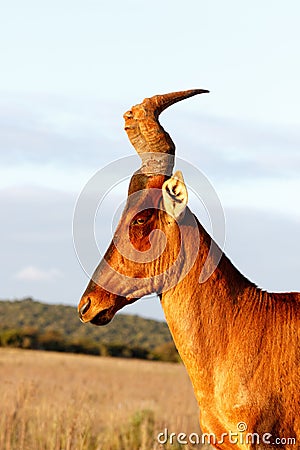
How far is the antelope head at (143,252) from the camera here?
672 centimetres

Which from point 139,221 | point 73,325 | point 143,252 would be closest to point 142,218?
point 139,221

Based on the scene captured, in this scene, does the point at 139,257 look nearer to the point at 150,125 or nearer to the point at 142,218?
the point at 142,218

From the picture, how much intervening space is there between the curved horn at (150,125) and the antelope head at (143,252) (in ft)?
1.09

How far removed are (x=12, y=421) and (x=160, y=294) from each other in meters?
6.57

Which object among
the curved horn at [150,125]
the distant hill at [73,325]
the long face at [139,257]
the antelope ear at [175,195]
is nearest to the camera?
the antelope ear at [175,195]

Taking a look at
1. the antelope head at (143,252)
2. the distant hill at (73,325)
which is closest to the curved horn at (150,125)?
the antelope head at (143,252)

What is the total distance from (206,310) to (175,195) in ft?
2.99

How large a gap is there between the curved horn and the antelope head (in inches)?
13.0

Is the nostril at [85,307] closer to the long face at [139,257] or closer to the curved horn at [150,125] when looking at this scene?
the long face at [139,257]

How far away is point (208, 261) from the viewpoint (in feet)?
22.7

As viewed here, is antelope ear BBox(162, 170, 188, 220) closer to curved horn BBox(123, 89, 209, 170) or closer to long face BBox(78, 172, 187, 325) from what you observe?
long face BBox(78, 172, 187, 325)

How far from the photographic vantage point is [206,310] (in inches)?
267

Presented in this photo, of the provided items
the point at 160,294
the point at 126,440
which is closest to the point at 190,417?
the point at 126,440

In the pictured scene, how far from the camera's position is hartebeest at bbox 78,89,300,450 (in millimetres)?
6367
